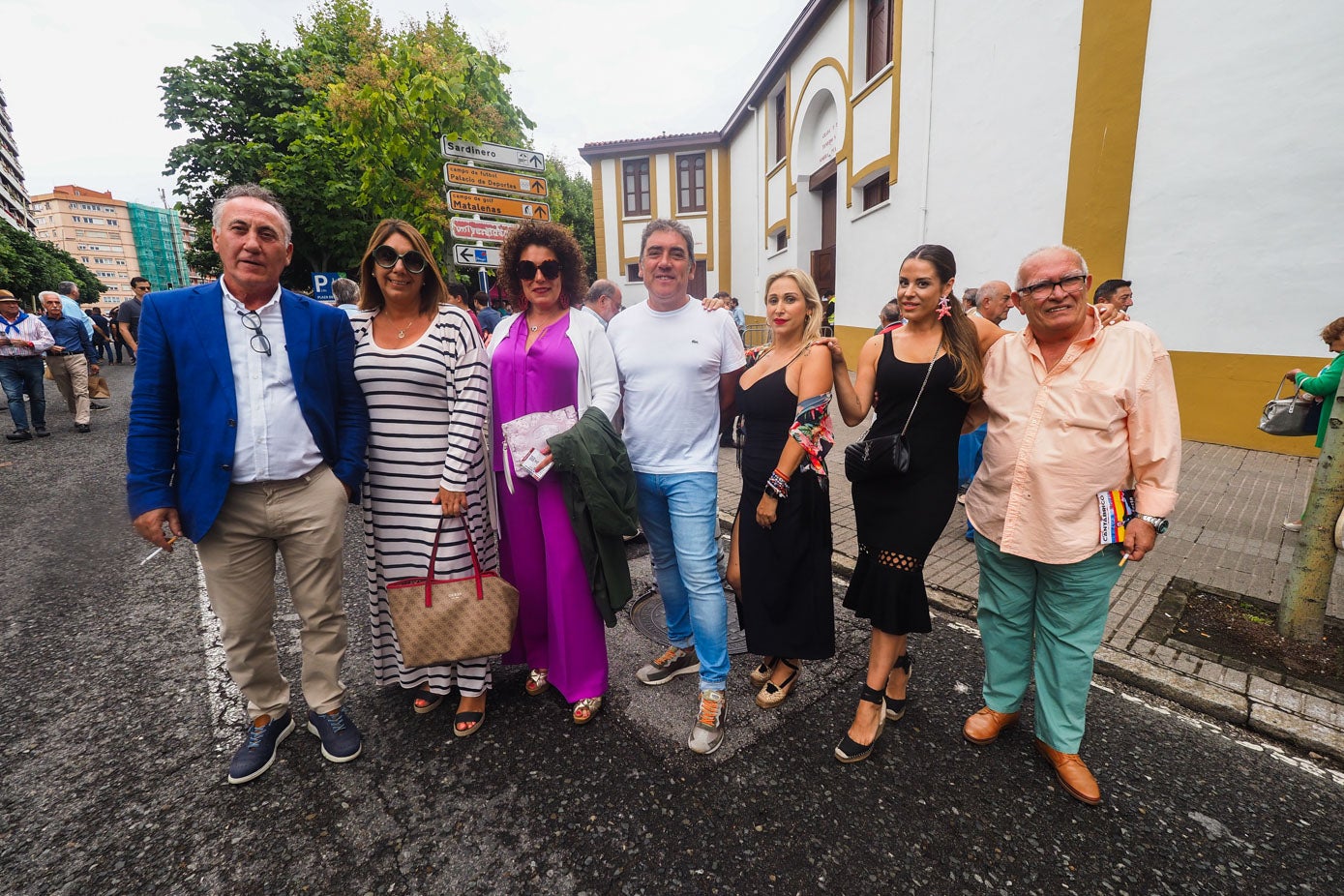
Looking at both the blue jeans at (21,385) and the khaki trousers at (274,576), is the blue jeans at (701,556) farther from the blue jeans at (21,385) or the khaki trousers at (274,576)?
the blue jeans at (21,385)

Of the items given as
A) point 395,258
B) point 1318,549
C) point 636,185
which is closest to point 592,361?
point 395,258

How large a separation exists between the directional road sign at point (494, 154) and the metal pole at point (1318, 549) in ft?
26.7

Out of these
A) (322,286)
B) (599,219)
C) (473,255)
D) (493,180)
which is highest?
(599,219)

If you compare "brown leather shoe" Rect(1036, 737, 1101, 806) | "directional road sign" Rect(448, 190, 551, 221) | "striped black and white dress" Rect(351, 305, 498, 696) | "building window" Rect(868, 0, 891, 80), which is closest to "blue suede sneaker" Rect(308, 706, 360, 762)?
"striped black and white dress" Rect(351, 305, 498, 696)

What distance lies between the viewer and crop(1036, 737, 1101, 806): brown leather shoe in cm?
221

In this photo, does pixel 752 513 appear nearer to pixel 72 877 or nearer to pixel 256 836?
pixel 256 836

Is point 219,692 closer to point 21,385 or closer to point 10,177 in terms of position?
point 21,385

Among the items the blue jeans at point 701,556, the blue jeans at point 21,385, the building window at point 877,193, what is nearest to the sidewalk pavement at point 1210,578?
the blue jeans at point 701,556

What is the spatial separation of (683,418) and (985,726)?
183cm

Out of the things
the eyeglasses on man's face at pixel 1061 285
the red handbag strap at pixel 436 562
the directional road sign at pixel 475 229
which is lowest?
the red handbag strap at pixel 436 562

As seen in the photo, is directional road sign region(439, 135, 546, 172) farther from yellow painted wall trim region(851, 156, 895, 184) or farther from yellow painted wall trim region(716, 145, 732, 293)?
yellow painted wall trim region(716, 145, 732, 293)

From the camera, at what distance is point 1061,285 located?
218cm

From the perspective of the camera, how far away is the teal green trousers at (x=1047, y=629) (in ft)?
7.47

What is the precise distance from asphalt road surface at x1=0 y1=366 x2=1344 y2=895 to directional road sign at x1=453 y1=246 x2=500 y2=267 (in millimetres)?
5674
